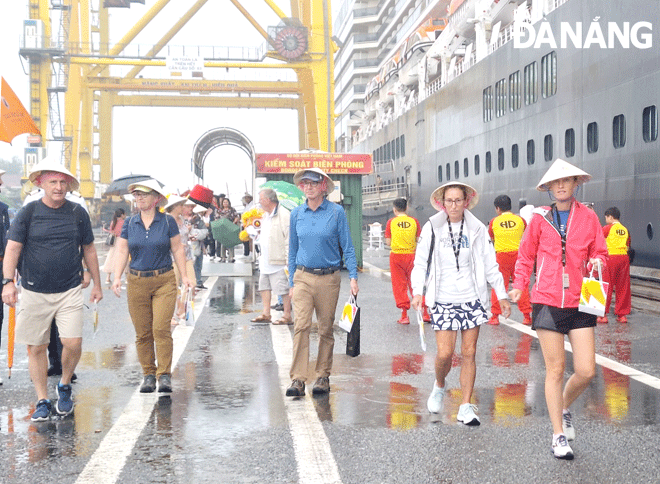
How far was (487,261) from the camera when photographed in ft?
19.8

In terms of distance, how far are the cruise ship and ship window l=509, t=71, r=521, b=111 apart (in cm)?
4

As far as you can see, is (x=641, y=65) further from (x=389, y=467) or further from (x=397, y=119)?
(x=397, y=119)

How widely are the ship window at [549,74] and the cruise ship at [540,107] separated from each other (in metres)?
0.03

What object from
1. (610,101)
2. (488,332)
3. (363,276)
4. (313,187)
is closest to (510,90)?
(610,101)

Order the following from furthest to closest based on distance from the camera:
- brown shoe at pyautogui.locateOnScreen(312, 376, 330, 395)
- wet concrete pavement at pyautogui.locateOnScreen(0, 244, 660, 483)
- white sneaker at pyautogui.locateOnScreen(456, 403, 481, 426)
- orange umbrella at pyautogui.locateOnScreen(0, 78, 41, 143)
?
orange umbrella at pyautogui.locateOnScreen(0, 78, 41, 143) → brown shoe at pyautogui.locateOnScreen(312, 376, 330, 395) → white sneaker at pyautogui.locateOnScreen(456, 403, 481, 426) → wet concrete pavement at pyautogui.locateOnScreen(0, 244, 660, 483)

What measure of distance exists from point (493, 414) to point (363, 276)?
1366 cm

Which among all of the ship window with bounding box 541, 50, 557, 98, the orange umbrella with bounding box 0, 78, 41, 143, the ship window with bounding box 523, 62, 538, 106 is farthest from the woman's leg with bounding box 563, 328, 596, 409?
the ship window with bounding box 523, 62, 538, 106

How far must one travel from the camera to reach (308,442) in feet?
17.5

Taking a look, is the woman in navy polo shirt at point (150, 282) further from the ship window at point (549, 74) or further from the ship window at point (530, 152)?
the ship window at point (530, 152)

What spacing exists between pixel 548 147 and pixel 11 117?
15372 mm

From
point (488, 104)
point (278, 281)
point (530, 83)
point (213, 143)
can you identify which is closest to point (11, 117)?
point (278, 281)

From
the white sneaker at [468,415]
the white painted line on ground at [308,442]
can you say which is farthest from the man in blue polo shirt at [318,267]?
the white sneaker at [468,415]

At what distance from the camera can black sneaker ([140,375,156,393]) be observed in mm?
6758

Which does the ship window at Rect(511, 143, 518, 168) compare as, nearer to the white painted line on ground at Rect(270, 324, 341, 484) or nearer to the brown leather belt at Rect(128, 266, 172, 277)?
the white painted line on ground at Rect(270, 324, 341, 484)
